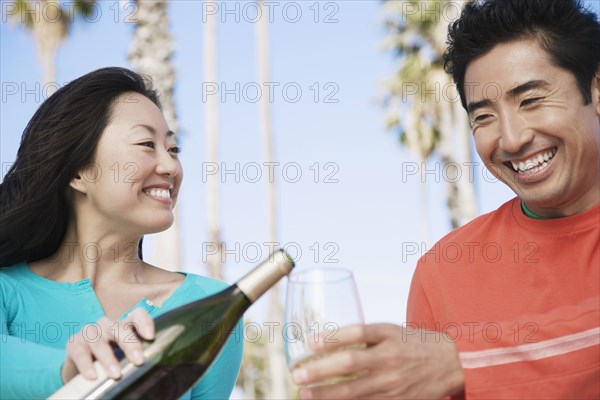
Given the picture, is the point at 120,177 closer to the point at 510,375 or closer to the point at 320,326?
the point at 320,326

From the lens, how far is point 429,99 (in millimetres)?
20375

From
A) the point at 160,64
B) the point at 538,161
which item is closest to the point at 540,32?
the point at 538,161

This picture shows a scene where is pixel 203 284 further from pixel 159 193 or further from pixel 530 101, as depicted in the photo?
pixel 530 101

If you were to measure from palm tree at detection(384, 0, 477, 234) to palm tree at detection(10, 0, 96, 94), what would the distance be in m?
9.31

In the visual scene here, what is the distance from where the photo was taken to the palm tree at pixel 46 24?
69.8 feet

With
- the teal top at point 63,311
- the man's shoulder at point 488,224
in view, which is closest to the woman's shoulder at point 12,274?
the teal top at point 63,311

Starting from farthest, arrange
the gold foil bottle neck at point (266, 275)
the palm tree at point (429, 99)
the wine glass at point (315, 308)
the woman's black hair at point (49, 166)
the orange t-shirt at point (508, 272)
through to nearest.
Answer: the palm tree at point (429, 99) < the woman's black hair at point (49, 166) < the orange t-shirt at point (508, 272) < the gold foil bottle neck at point (266, 275) < the wine glass at point (315, 308)

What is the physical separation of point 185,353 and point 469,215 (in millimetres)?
12972

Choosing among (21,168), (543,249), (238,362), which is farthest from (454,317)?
(21,168)

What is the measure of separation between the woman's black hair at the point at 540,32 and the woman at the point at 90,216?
128 centimetres

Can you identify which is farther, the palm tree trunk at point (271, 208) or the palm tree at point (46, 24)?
the palm tree at point (46, 24)

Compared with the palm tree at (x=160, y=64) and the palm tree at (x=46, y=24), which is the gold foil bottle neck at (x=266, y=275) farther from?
the palm tree at (x=46, y=24)

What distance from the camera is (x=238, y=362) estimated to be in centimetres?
304

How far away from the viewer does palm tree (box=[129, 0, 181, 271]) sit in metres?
8.45
